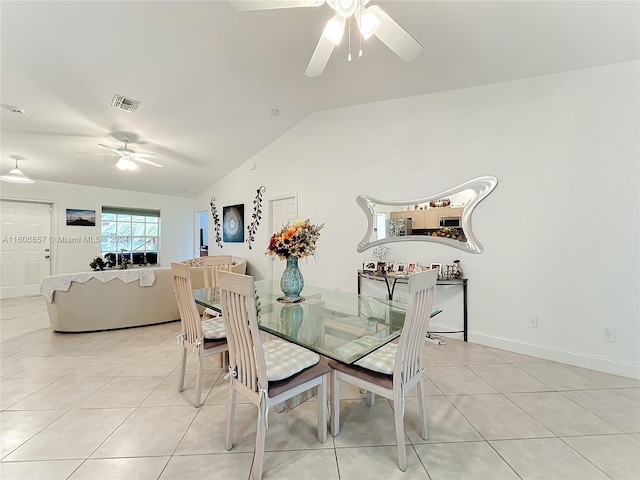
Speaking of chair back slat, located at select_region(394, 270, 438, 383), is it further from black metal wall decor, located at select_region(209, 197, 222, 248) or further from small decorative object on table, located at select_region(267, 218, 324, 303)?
black metal wall decor, located at select_region(209, 197, 222, 248)

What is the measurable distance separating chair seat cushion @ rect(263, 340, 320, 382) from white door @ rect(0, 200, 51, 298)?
6.40 meters

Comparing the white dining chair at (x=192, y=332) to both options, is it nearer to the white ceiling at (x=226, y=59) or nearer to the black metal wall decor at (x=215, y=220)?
the white ceiling at (x=226, y=59)

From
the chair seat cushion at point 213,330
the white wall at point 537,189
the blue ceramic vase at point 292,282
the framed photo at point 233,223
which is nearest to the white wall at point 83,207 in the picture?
the framed photo at point 233,223

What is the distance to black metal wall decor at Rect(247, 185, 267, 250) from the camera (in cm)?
521

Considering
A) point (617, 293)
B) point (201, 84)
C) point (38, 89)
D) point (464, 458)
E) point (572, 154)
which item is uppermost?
point (201, 84)

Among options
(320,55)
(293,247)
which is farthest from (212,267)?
(320,55)

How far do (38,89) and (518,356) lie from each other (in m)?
5.77

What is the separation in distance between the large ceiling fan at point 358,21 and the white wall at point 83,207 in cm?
643

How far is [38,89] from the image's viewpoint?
2871 millimetres

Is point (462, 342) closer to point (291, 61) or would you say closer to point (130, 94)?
point (291, 61)

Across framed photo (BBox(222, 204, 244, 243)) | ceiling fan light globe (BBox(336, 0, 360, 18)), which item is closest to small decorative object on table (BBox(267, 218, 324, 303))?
ceiling fan light globe (BBox(336, 0, 360, 18))

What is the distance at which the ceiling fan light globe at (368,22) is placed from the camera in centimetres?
151

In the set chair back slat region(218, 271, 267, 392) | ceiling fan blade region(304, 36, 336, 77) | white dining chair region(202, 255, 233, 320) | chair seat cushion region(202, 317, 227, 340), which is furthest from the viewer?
white dining chair region(202, 255, 233, 320)

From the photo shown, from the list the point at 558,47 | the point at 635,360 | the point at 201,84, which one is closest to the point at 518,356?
the point at 635,360
